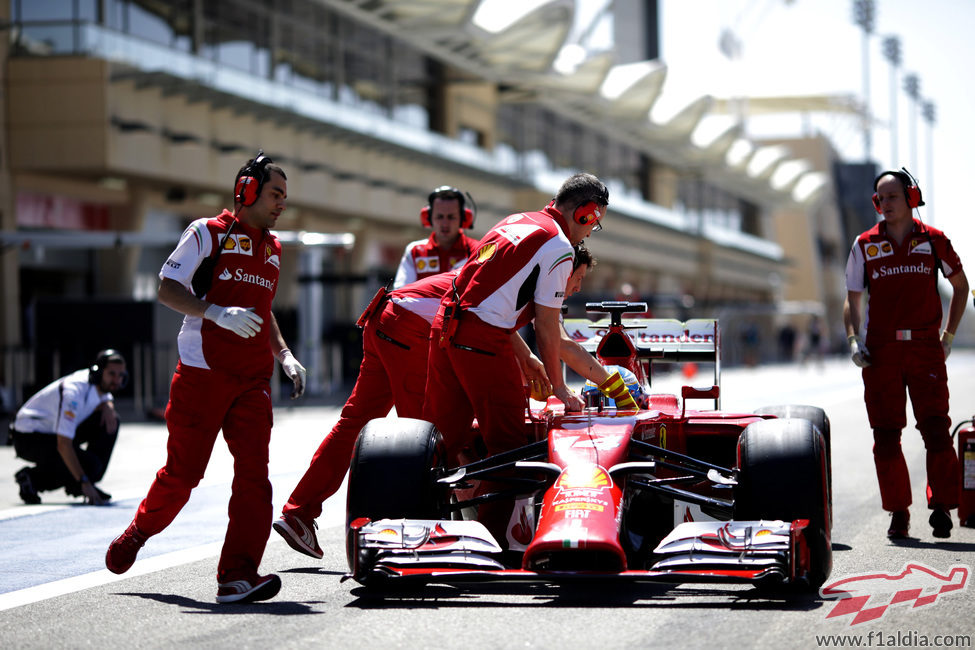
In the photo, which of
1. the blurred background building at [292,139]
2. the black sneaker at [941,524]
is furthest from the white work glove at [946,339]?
the blurred background building at [292,139]

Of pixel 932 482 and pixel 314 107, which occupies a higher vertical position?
pixel 314 107

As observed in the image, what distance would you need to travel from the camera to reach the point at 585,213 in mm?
6121

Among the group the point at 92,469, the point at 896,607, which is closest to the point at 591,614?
the point at 896,607

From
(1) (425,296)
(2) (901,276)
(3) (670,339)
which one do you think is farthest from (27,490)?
(2) (901,276)

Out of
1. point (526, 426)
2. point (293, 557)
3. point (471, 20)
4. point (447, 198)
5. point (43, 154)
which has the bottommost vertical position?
point (293, 557)

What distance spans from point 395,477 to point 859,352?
311cm

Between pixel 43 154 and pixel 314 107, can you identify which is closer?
pixel 43 154

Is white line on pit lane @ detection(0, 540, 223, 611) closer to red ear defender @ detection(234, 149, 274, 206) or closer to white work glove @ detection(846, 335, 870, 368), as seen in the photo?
red ear defender @ detection(234, 149, 274, 206)

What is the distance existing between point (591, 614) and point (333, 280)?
19161 millimetres

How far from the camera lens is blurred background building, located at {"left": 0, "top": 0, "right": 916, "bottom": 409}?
2147 cm

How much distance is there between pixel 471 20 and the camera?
29.8 m

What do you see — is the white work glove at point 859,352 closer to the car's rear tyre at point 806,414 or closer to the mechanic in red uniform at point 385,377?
the car's rear tyre at point 806,414

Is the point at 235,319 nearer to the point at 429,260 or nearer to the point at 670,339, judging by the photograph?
the point at 429,260

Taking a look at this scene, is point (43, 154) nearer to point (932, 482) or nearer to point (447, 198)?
point (447, 198)
